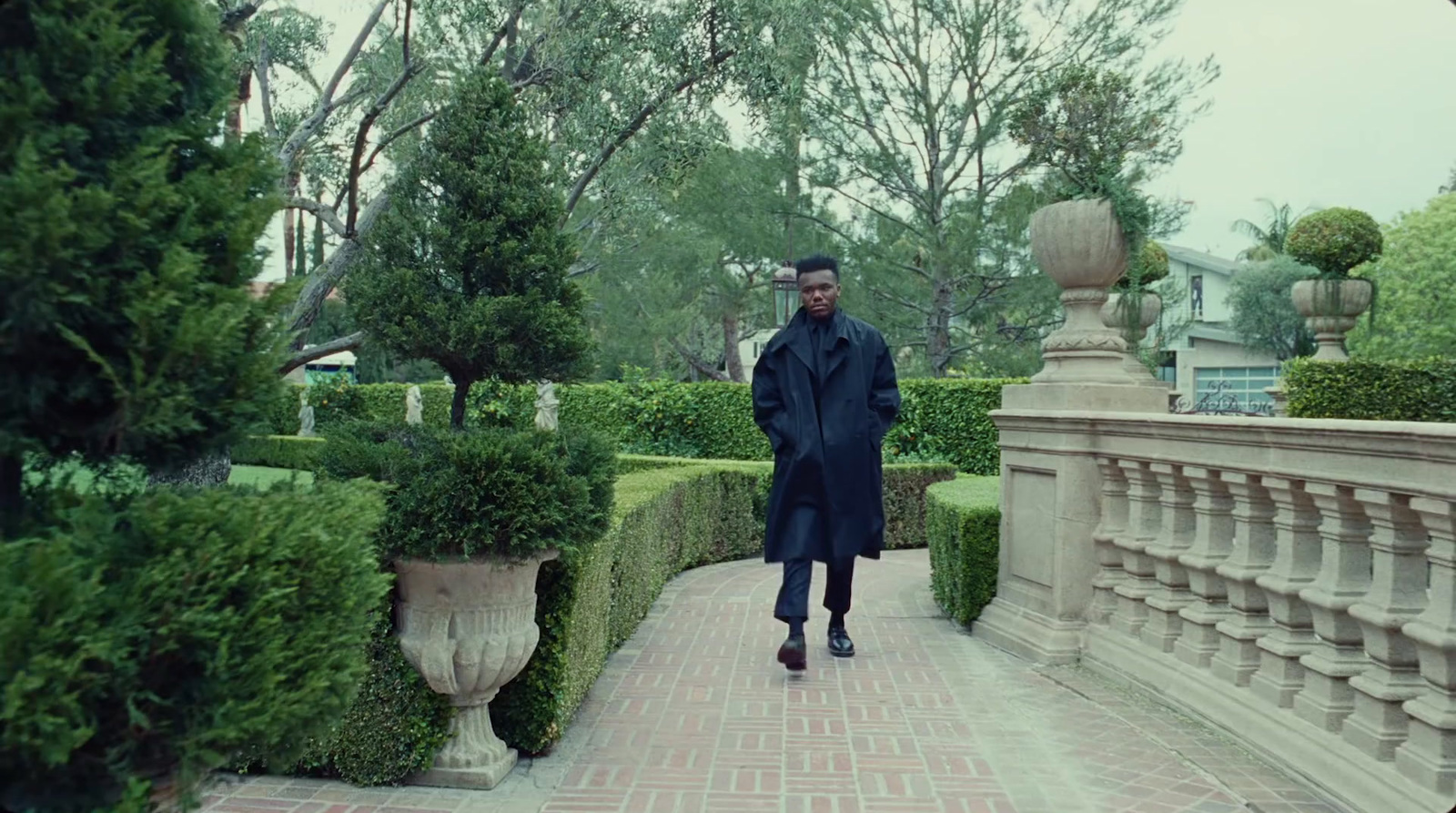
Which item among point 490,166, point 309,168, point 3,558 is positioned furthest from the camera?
point 309,168

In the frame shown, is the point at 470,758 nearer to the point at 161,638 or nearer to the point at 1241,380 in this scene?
the point at 161,638

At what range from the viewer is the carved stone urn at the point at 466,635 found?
147 inches

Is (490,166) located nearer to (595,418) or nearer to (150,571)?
(150,571)

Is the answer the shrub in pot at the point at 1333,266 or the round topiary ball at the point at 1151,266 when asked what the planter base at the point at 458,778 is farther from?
the shrub in pot at the point at 1333,266

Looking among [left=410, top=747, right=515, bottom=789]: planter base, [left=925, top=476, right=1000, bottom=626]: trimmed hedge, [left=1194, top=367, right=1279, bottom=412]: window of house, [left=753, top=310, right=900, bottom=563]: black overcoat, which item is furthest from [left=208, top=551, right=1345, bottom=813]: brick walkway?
[left=1194, top=367, right=1279, bottom=412]: window of house

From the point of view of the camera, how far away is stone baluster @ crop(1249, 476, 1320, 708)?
3904 mm

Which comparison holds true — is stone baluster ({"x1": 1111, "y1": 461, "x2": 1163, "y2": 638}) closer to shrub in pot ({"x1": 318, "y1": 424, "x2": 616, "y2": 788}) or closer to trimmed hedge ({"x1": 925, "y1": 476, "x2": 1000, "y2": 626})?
trimmed hedge ({"x1": 925, "y1": 476, "x2": 1000, "y2": 626})

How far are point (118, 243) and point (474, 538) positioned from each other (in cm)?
186

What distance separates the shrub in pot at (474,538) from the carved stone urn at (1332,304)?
13.5 metres

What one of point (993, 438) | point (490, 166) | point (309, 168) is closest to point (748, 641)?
point (490, 166)

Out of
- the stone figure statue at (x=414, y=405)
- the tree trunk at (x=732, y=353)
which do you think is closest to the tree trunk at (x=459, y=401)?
the stone figure statue at (x=414, y=405)

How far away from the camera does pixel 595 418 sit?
694 inches

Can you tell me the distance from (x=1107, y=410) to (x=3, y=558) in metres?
5.15

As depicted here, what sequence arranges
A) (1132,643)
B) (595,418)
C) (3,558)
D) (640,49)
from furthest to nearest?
(595,418)
(640,49)
(1132,643)
(3,558)
